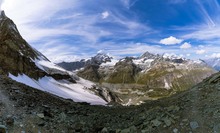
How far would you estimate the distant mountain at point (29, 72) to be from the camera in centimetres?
12838

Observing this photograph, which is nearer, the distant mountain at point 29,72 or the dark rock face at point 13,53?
the distant mountain at point 29,72

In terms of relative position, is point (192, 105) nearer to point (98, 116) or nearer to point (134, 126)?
point (134, 126)

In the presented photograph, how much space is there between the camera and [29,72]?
476ft

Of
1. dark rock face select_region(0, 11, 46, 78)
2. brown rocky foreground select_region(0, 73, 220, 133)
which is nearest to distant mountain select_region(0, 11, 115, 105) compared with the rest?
dark rock face select_region(0, 11, 46, 78)

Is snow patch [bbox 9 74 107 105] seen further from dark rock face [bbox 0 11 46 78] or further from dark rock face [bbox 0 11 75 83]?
dark rock face [bbox 0 11 46 78]

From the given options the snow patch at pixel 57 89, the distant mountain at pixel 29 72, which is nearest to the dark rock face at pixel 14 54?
the distant mountain at pixel 29 72

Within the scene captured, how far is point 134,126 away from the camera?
2041cm

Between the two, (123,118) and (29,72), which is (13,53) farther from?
(123,118)

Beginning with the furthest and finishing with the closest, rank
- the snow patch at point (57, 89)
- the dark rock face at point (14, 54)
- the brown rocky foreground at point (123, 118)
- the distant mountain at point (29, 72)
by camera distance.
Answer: the dark rock face at point (14, 54), the distant mountain at point (29, 72), the snow patch at point (57, 89), the brown rocky foreground at point (123, 118)

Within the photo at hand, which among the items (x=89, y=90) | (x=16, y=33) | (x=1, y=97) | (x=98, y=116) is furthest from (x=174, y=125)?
(x=16, y=33)

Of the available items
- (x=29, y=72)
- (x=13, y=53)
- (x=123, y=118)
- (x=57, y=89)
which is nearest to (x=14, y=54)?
(x=13, y=53)

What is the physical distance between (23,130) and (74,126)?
4438mm

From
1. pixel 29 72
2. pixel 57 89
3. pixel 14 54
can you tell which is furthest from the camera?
pixel 57 89

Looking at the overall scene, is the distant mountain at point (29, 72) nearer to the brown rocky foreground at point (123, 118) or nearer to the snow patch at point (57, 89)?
the snow patch at point (57, 89)
